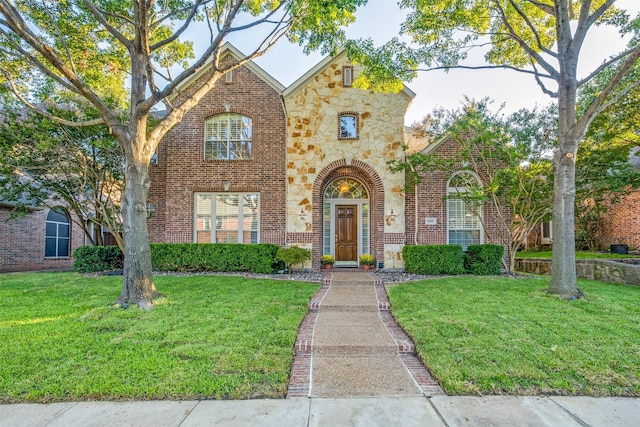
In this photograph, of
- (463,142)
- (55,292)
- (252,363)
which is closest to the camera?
(252,363)

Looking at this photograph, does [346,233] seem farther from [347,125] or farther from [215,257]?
[215,257]

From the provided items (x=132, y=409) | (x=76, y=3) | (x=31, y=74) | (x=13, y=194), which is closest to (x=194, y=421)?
(x=132, y=409)

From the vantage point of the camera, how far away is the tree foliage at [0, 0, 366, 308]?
6406mm

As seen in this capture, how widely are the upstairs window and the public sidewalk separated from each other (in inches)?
372

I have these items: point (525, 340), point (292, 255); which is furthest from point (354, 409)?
point (292, 255)

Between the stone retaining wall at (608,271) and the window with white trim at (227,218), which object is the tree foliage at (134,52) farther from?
the stone retaining wall at (608,271)

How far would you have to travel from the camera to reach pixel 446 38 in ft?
29.2

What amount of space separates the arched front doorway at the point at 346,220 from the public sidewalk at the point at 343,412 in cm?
863

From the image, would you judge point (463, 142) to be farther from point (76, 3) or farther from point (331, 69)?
point (76, 3)

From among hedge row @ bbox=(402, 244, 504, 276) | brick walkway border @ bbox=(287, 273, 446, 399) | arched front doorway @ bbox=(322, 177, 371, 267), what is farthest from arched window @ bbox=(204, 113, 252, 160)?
brick walkway border @ bbox=(287, 273, 446, 399)

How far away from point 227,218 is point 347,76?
6.50 metres

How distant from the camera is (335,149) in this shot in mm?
11477

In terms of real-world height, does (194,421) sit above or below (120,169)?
below

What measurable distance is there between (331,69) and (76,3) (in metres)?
7.14
